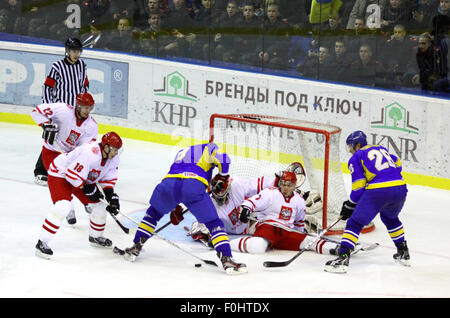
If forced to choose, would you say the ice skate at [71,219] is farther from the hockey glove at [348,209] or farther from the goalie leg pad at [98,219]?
the hockey glove at [348,209]

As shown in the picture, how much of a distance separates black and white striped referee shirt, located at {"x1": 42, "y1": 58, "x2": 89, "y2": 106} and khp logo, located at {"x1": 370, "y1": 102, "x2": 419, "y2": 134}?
285cm

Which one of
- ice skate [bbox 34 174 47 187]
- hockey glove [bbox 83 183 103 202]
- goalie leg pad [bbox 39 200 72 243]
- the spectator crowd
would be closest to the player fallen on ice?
hockey glove [bbox 83 183 103 202]

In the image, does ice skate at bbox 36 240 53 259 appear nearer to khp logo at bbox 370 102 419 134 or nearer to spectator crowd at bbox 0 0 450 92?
khp logo at bbox 370 102 419 134

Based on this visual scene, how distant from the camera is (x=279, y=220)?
6262 mm

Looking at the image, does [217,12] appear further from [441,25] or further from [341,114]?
[441,25]

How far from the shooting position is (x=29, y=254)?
19.5 ft

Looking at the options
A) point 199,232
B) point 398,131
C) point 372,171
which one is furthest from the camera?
point 398,131

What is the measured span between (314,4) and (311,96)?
0.95 meters

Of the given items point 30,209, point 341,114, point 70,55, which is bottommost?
point 30,209

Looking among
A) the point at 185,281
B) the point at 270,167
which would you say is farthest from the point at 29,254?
the point at 270,167

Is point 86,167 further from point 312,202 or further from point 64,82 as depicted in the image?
point 64,82

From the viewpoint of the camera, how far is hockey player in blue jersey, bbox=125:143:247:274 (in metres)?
5.59

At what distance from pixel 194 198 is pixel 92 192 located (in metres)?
0.76

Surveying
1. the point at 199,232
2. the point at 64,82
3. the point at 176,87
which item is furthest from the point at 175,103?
the point at 199,232
